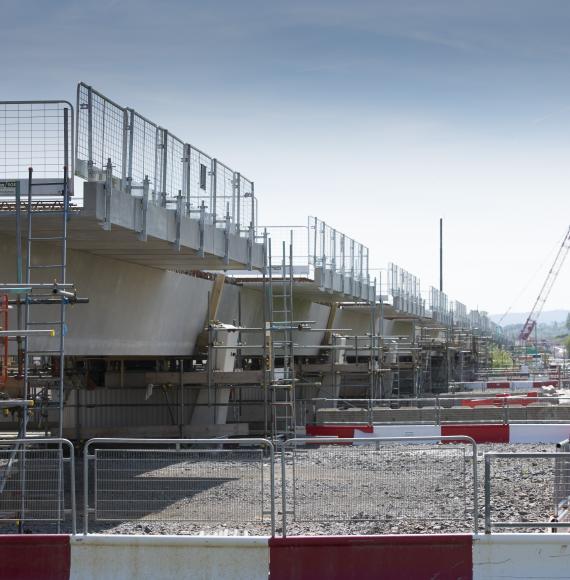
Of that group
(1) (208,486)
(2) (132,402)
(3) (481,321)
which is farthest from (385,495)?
(3) (481,321)

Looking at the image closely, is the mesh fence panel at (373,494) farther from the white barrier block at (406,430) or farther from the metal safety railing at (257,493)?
the white barrier block at (406,430)

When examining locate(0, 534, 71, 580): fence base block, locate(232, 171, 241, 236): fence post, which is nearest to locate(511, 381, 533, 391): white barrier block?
locate(232, 171, 241, 236): fence post

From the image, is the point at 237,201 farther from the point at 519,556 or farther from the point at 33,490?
the point at 519,556

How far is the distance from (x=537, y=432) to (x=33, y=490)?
17321mm

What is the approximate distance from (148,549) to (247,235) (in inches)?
490

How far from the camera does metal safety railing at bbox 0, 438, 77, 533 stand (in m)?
11.8

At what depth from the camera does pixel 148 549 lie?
11.0 m

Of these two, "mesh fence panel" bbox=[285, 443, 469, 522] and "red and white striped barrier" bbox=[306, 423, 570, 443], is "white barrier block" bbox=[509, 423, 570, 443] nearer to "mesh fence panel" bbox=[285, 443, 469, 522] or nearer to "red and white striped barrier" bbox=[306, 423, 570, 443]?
"red and white striped barrier" bbox=[306, 423, 570, 443]

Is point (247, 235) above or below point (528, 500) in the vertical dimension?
above

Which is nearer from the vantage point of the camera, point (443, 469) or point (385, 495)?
point (385, 495)

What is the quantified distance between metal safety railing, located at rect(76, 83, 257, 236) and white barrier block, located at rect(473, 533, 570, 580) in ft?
23.9

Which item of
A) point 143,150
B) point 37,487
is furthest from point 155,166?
point 37,487

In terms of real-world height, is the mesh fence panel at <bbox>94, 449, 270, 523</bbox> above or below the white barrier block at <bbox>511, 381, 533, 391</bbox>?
above

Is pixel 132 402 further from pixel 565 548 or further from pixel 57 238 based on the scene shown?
pixel 565 548
